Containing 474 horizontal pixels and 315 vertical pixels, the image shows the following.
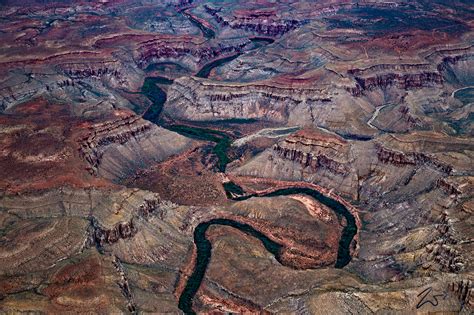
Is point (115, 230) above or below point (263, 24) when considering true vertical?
below

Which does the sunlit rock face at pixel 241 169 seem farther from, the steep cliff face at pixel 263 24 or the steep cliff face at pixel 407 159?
the steep cliff face at pixel 263 24

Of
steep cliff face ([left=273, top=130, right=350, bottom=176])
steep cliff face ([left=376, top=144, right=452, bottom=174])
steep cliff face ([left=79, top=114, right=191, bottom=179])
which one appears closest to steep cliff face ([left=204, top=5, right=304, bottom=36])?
steep cliff face ([left=79, top=114, right=191, bottom=179])

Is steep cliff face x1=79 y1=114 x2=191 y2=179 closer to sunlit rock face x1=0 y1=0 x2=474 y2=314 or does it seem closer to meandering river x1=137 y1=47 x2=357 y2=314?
sunlit rock face x1=0 y1=0 x2=474 y2=314

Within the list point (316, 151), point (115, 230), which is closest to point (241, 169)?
point (316, 151)

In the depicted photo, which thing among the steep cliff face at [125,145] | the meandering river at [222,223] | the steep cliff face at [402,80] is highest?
the steep cliff face at [402,80]

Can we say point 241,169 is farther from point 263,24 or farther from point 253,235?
point 263,24

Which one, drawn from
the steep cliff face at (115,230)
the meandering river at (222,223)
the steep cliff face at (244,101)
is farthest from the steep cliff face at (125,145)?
the steep cliff face at (115,230)

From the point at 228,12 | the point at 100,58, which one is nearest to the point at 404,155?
the point at 100,58
